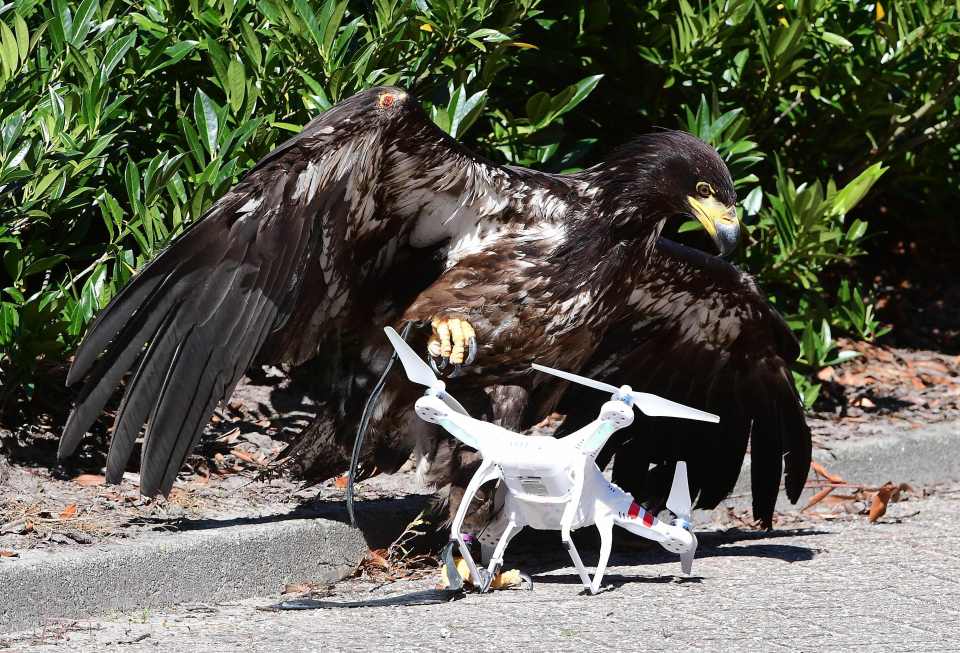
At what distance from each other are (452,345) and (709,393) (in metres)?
1.35

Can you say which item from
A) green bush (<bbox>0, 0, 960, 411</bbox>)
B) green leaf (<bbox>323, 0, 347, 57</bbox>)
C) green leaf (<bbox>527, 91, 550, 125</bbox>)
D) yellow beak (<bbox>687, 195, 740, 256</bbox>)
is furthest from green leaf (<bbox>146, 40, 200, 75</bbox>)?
yellow beak (<bbox>687, 195, 740, 256</bbox>)

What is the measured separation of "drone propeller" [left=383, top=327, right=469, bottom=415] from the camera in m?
3.81

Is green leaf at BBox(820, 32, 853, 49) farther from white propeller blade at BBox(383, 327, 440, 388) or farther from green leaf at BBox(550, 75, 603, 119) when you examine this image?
white propeller blade at BBox(383, 327, 440, 388)

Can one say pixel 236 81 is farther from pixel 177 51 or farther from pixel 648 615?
pixel 648 615

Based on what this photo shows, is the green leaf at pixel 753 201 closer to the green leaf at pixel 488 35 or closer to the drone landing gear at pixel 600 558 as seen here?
the green leaf at pixel 488 35

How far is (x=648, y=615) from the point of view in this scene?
3.70 metres

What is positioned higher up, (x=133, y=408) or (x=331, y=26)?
(x=331, y=26)

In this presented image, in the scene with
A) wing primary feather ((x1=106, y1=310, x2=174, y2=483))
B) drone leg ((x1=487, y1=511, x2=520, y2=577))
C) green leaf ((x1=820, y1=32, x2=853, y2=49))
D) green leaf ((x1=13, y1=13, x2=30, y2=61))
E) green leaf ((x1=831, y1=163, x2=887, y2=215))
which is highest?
green leaf ((x1=820, y1=32, x2=853, y2=49))

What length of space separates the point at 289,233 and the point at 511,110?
7.70 feet

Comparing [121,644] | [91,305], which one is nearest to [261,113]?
[91,305]

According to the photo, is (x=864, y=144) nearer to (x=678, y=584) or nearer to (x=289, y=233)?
(x=678, y=584)

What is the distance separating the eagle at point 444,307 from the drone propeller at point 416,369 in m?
0.20

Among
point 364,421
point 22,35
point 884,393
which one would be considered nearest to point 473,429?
point 364,421

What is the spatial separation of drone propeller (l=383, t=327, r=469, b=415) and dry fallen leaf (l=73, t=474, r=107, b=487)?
140cm
